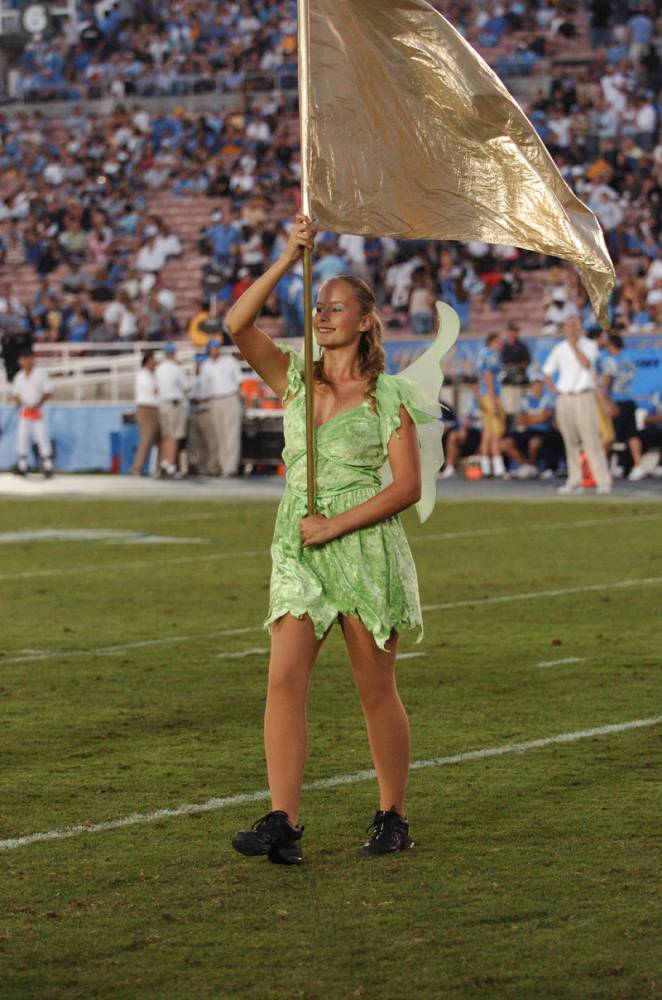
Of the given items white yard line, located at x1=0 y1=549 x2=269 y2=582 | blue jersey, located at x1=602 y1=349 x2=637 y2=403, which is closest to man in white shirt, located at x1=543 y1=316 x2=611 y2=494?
blue jersey, located at x1=602 y1=349 x2=637 y2=403

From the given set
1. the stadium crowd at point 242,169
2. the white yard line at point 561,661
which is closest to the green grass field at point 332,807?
the white yard line at point 561,661

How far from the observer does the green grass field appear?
4.59 metres

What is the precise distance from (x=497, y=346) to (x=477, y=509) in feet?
18.9

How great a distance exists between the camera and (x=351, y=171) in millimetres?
6305

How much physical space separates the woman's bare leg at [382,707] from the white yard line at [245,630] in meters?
4.44

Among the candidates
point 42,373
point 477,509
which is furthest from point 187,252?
point 477,509

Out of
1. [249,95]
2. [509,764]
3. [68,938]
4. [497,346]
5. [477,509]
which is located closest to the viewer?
[68,938]

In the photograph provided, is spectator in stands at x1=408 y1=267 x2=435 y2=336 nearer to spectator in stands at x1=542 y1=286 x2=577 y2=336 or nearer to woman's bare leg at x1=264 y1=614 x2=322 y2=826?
spectator in stands at x1=542 y1=286 x2=577 y2=336

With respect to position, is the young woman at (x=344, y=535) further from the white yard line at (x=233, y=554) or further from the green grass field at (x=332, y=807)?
the white yard line at (x=233, y=554)

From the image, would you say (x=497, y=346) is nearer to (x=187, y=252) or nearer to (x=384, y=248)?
(x=384, y=248)

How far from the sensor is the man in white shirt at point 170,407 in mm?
27031

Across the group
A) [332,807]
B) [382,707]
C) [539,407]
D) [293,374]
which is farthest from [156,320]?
[382,707]

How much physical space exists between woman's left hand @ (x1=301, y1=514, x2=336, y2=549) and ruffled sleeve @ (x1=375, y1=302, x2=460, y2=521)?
1.03ft

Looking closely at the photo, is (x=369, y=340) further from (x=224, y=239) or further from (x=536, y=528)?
(x=224, y=239)
